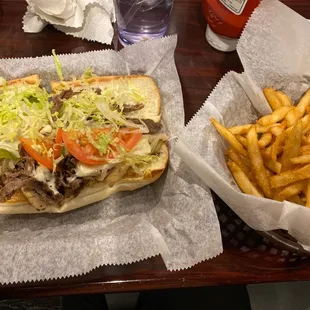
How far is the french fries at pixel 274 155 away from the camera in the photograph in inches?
51.0

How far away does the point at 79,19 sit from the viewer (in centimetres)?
188

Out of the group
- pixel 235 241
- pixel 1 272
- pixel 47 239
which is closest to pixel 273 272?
pixel 235 241

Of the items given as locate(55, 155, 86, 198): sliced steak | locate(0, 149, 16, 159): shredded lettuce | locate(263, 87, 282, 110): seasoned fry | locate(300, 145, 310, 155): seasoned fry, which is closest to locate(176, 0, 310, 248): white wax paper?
locate(263, 87, 282, 110): seasoned fry

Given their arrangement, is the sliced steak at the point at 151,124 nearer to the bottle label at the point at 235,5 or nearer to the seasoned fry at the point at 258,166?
→ the seasoned fry at the point at 258,166

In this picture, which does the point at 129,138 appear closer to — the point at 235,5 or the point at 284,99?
the point at 284,99

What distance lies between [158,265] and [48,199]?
44 cm

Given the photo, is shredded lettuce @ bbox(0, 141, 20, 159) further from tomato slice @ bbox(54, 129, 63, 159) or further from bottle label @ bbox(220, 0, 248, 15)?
bottle label @ bbox(220, 0, 248, 15)

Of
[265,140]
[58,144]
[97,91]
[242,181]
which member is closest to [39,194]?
[58,144]

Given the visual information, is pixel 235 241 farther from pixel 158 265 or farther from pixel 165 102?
pixel 165 102

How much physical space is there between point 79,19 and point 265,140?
103cm

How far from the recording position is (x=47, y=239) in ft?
4.57

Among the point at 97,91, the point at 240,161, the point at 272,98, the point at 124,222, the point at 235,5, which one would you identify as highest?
the point at 235,5

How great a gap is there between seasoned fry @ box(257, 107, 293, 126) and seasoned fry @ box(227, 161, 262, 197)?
0.65 ft

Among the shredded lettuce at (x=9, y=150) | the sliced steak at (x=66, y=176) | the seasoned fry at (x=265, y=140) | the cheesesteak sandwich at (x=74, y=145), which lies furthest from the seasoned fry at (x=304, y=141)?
the shredded lettuce at (x=9, y=150)
